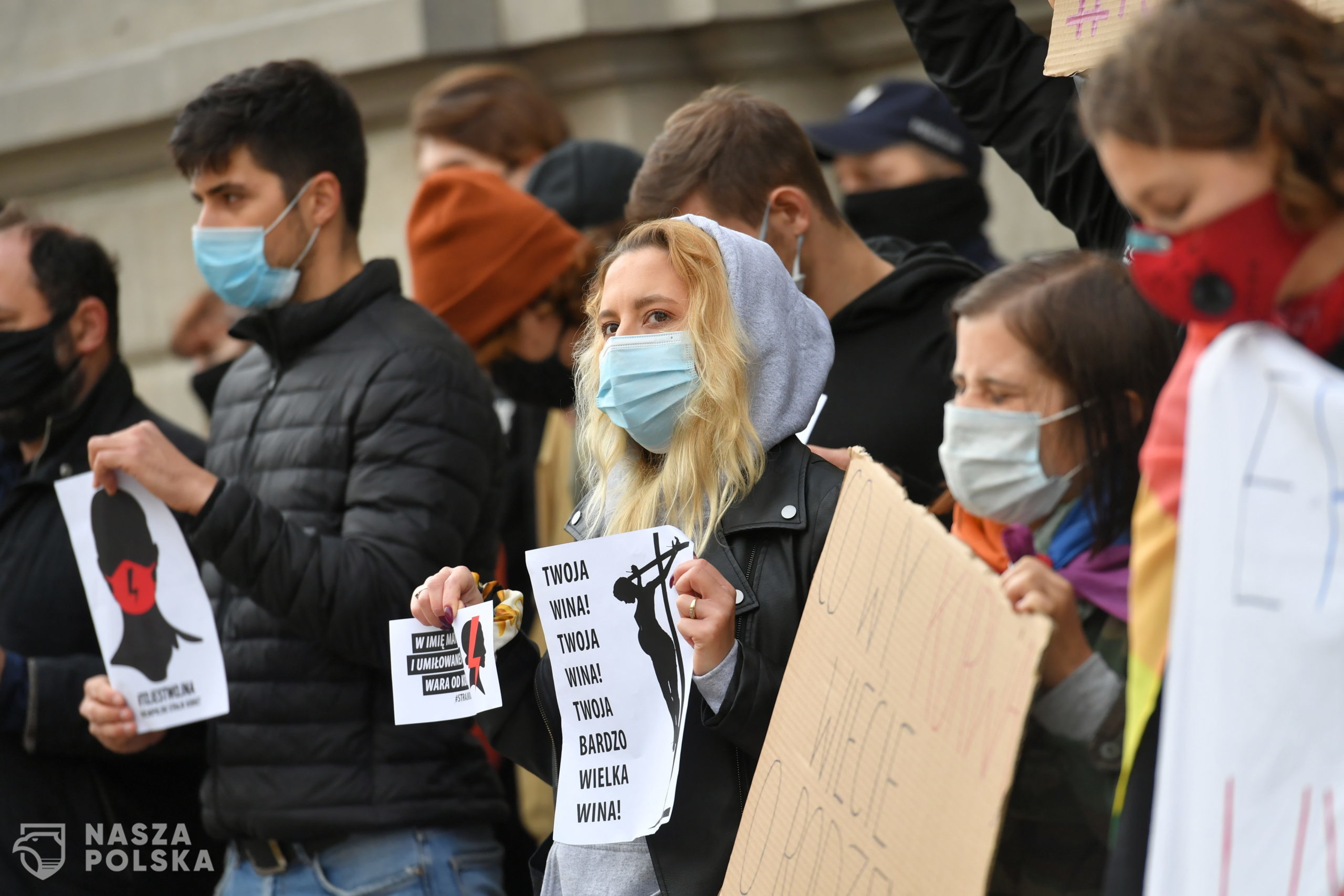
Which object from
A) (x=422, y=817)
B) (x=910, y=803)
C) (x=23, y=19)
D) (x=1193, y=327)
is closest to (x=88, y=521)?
(x=422, y=817)

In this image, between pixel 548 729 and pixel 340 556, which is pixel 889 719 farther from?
pixel 340 556

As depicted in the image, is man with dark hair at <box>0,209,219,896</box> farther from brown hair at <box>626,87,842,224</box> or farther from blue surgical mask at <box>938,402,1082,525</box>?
blue surgical mask at <box>938,402,1082,525</box>

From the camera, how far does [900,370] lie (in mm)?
3156

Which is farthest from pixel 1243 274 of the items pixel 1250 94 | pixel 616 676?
pixel 616 676

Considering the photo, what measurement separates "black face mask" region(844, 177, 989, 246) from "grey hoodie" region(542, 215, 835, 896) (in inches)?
66.6

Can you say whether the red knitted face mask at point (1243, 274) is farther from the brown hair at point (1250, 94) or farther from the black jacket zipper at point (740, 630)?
the black jacket zipper at point (740, 630)

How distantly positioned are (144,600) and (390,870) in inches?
33.0

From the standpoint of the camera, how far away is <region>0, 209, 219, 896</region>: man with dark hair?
361 cm

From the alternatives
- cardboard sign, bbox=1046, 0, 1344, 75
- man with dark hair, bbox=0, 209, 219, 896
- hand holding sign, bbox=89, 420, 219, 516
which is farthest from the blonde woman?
man with dark hair, bbox=0, 209, 219, 896

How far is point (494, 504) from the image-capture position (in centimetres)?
346

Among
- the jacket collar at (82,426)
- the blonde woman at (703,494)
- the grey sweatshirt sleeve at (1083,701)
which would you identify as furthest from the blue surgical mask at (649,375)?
the jacket collar at (82,426)

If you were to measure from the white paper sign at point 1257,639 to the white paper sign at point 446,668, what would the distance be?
119 cm

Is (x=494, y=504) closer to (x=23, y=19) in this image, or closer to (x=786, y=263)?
(x=786, y=263)

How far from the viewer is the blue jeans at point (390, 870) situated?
3.11 meters
